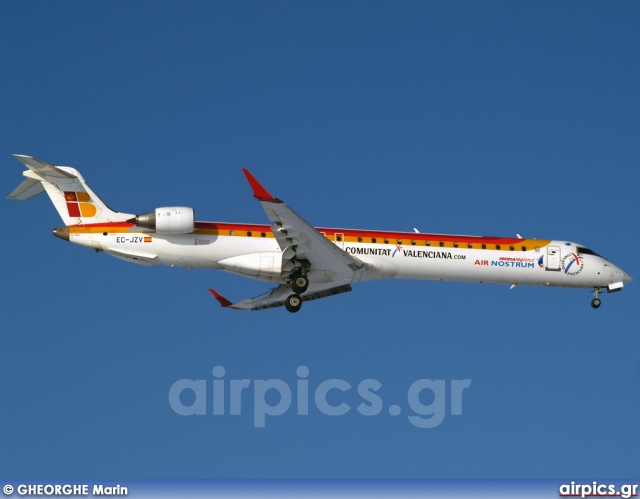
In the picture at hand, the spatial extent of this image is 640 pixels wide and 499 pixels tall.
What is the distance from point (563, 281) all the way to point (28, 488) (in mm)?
19547

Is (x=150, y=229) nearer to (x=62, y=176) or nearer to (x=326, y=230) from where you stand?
(x=62, y=176)

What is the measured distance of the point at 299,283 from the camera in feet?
115

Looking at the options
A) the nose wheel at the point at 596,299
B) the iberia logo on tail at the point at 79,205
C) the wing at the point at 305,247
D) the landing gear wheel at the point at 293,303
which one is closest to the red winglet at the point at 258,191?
the wing at the point at 305,247

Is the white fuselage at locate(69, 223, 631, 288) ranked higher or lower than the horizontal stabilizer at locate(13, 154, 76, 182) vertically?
lower

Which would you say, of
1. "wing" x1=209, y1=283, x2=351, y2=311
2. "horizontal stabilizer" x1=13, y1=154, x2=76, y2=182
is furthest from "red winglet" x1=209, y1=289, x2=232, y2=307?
"horizontal stabilizer" x1=13, y1=154, x2=76, y2=182

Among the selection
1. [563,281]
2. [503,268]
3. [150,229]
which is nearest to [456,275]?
[503,268]

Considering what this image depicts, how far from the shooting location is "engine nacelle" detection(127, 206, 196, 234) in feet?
111

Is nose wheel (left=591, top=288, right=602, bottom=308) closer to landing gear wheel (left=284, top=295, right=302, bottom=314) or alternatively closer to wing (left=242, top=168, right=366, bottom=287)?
wing (left=242, top=168, right=366, bottom=287)

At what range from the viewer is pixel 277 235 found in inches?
1331

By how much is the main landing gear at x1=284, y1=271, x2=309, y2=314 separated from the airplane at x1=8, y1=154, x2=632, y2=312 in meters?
0.03

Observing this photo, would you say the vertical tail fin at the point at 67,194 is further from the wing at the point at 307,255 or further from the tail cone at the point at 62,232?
the wing at the point at 307,255

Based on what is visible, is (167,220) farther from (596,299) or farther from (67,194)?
(596,299)

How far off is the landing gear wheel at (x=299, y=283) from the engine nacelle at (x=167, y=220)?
3874 millimetres

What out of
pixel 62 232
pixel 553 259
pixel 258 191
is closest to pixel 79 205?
pixel 62 232
